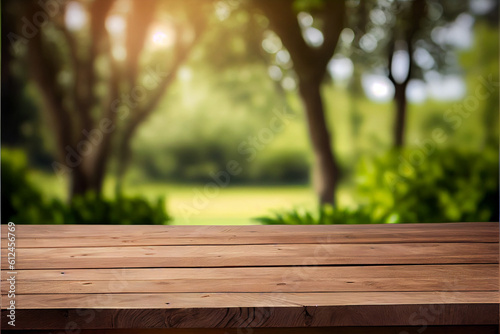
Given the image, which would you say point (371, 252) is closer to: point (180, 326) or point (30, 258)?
point (180, 326)

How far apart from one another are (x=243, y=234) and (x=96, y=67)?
14.9 feet

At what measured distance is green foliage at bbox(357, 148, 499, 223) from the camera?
3008 millimetres

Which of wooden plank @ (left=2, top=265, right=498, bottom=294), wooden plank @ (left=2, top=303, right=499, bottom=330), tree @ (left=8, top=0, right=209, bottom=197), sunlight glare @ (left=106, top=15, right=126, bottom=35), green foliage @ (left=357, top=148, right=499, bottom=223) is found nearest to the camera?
wooden plank @ (left=2, top=303, right=499, bottom=330)

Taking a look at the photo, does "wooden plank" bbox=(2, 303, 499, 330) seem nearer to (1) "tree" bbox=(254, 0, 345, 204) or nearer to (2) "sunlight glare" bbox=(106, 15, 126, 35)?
(1) "tree" bbox=(254, 0, 345, 204)

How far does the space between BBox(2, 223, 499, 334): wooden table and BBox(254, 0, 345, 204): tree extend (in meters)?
3.59

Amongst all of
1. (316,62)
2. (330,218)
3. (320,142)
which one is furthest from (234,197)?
(330,218)

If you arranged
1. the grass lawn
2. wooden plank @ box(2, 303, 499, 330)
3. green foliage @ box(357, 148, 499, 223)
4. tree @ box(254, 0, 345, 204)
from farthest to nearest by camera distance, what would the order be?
the grass lawn
tree @ box(254, 0, 345, 204)
green foliage @ box(357, 148, 499, 223)
wooden plank @ box(2, 303, 499, 330)

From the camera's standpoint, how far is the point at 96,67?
5859 millimetres

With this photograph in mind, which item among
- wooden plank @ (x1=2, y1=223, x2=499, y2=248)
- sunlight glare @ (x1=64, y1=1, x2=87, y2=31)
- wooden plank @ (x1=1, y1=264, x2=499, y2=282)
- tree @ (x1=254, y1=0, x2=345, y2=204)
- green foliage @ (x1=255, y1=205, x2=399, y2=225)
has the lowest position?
tree @ (x1=254, y1=0, x2=345, y2=204)

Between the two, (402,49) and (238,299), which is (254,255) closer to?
(238,299)

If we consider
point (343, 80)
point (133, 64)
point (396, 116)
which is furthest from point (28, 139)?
point (396, 116)

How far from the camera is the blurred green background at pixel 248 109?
11.7 feet

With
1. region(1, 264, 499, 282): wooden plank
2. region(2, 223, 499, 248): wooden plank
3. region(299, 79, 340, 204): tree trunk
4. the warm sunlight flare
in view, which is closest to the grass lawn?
region(299, 79, 340, 204): tree trunk

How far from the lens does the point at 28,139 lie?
7.41 m
